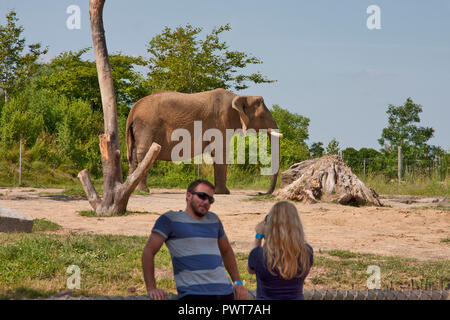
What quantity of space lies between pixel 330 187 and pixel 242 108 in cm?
453

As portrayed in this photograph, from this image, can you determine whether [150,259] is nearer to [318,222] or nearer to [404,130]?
[318,222]

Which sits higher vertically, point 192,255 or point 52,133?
point 52,133

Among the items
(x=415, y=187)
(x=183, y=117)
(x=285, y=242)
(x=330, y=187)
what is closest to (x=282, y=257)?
(x=285, y=242)

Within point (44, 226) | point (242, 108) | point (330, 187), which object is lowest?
point (44, 226)

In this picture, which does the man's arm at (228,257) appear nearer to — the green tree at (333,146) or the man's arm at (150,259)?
the man's arm at (150,259)

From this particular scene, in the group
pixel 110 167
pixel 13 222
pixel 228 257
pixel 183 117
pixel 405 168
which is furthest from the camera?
pixel 405 168

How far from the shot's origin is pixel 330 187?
16.8 m

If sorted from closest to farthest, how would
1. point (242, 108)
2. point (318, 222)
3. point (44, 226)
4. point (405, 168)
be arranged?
point (44, 226)
point (318, 222)
point (242, 108)
point (405, 168)

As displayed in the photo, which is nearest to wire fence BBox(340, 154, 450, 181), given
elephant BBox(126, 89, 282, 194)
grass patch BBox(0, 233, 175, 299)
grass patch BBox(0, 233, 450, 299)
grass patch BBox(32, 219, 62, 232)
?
elephant BBox(126, 89, 282, 194)

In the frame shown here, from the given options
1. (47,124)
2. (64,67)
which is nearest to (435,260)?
(47,124)

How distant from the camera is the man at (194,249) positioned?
421cm

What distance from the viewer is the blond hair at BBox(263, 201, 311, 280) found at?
3.96 meters

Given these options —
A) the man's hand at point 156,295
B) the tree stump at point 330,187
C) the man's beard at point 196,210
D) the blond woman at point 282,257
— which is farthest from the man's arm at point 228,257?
the tree stump at point 330,187
